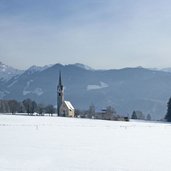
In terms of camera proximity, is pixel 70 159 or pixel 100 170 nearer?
pixel 100 170

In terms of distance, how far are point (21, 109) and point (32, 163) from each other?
492ft

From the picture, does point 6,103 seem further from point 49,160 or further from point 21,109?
point 49,160

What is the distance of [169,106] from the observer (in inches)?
4909

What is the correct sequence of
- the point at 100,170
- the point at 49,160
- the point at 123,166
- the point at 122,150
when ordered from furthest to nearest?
the point at 122,150 → the point at 49,160 → the point at 123,166 → the point at 100,170

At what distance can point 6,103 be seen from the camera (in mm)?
180250

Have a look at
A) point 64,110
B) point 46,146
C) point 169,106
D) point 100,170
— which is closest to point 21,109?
point 64,110

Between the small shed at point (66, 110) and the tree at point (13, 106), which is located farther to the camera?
the tree at point (13, 106)

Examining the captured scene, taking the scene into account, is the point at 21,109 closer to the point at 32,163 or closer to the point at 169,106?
the point at 169,106

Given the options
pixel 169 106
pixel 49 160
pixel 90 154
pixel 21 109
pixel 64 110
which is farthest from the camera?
pixel 21 109

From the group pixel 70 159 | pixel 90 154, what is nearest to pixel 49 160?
pixel 70 159

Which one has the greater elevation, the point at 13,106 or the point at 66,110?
the point at 13,106

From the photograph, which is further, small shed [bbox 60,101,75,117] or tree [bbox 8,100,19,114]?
tree [bbox 8,100,19,114]

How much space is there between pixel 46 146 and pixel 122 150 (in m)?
5.49

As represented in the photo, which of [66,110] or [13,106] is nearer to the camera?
[66,110]
